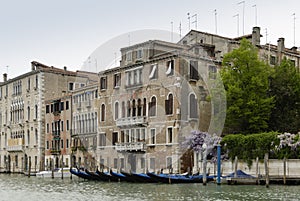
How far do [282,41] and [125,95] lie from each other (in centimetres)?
709

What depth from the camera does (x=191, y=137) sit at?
20.5m

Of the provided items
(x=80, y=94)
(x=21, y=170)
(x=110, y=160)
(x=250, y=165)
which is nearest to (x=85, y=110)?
(x=80, y=94)

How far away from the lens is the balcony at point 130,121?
22.2 metres

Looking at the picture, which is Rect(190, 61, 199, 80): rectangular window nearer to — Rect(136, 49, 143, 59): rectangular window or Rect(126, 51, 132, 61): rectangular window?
Rect(136, 49, 143, 59): rectangular window

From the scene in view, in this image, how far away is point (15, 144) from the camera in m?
32.9

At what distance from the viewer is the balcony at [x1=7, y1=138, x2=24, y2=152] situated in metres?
32.3

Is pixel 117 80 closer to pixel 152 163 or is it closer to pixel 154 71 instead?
pixel 154 71

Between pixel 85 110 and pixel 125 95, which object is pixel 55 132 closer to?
pixel 85 110

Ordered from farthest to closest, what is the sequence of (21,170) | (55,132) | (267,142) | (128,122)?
(21,170) → (55,132) → (128,122) → (267,142)

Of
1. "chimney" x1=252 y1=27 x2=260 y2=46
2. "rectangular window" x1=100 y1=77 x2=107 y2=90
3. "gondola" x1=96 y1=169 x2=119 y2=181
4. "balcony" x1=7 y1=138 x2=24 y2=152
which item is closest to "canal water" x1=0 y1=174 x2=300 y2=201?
"gondola" x1=96 y1=169 x2=119 y2=181

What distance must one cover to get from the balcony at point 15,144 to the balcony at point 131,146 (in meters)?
10.5

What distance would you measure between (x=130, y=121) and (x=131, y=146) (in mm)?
970

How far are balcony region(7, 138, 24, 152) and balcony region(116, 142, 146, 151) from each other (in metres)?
10.5

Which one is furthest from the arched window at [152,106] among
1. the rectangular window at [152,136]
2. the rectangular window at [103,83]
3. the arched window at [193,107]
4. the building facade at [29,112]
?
the building facade at [29,112]
